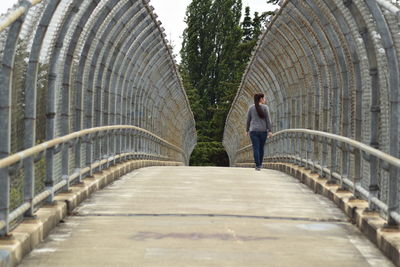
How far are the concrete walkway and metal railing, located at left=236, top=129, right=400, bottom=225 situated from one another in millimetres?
346

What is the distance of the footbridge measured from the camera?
6.67 meters

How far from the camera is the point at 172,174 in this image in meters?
15.1

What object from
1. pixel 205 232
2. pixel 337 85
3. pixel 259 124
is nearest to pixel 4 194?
pixel 205 232

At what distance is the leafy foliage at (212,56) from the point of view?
7388 centimetres

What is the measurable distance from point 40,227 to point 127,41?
28.0 feet

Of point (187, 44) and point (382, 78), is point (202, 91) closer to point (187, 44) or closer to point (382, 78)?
point (187, 44)

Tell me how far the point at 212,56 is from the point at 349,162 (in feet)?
209

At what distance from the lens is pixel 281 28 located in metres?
16.5

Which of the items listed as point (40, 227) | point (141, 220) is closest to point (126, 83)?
point (141, 220)

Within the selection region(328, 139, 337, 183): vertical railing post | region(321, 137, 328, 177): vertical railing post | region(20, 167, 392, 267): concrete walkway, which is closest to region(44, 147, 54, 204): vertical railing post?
region(20, 167, 392, 267): concrete walkway

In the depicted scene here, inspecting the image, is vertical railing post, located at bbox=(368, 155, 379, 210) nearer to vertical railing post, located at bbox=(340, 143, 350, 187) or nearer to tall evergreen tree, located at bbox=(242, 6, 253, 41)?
vertical railing post, located at bbox=(340, 143, 350, 187)

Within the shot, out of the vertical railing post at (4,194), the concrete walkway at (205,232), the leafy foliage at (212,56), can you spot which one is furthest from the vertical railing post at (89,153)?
the leafy foliage at (212,56)

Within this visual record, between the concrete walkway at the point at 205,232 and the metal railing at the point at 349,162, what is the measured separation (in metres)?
0.35

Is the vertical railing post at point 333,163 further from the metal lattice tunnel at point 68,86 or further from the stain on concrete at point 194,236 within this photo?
the stain on concrete at point 194,236
